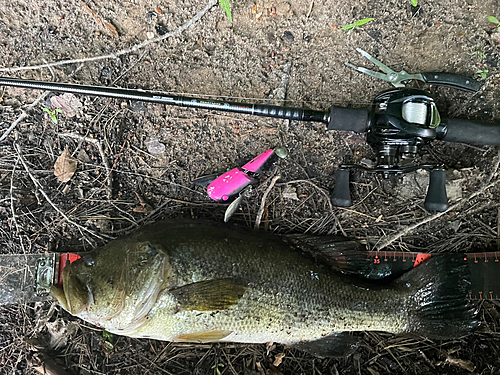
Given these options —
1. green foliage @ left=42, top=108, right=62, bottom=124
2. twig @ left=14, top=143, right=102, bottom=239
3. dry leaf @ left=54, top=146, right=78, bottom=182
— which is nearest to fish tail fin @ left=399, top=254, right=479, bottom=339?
twig @ left=14, top=143, right=102, bottom=239

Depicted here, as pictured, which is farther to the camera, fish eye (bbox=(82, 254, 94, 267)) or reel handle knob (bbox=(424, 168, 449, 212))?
reel handle knob (bbox=(424, 168, 449, 212))

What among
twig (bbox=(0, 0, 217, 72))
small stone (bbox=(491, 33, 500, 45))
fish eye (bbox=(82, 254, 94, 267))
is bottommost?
Answer: fish eye (bbox=(82, 254, 94, 267))

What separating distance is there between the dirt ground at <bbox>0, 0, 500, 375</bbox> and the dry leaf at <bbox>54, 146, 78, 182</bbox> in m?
0.07

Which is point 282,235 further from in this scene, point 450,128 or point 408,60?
point 408,60

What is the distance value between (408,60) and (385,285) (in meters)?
1.91

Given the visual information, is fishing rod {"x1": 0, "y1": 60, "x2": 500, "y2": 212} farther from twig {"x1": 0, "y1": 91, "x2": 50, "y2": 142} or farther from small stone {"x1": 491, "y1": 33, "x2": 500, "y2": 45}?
small stone {"x1": 491, "y1": 33, "x2": 500, "y2": 45}

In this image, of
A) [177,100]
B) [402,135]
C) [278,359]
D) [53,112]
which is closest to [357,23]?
[402,135]

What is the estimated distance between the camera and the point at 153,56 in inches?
117

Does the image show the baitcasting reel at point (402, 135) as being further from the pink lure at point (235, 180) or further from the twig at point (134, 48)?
the twig at point (134, 48)

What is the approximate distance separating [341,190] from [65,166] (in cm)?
239

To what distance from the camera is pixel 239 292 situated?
239 centimetres

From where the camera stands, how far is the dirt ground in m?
2.87

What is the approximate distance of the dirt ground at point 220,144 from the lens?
2.87 meters

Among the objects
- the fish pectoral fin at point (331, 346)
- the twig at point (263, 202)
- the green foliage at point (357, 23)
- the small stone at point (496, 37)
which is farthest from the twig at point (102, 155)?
the small stone at point (496, 37)
